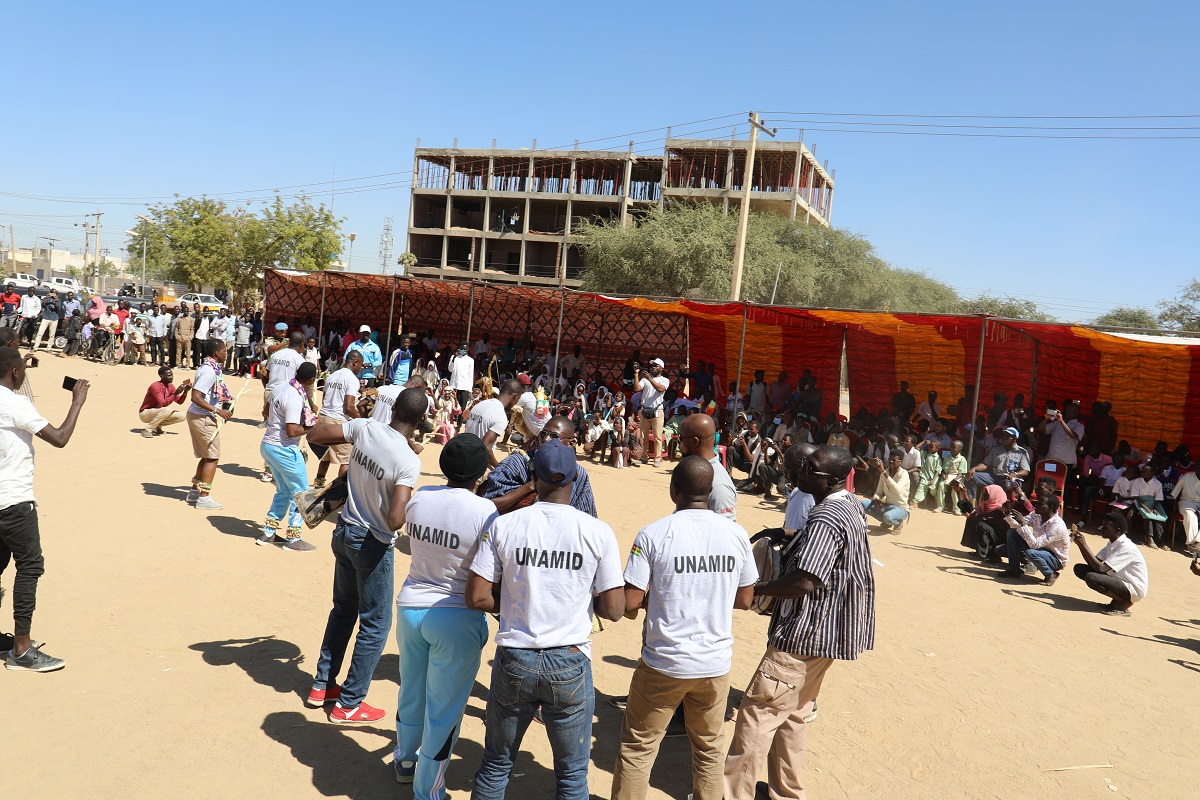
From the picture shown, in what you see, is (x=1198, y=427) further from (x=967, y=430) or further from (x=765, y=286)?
(x=765, y=286)

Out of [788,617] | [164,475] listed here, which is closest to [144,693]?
[788,617]

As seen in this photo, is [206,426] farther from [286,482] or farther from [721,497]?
[721,497]

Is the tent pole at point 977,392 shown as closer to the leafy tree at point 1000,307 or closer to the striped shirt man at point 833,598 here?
the striped shirt man at point 833,598

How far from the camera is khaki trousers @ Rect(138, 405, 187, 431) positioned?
37.0 ft

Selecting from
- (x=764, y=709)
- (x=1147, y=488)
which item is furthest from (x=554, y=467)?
(x=1147, y=488)

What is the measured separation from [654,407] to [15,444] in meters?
11.1

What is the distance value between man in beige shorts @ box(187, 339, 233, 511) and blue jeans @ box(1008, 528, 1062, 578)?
8.27 m

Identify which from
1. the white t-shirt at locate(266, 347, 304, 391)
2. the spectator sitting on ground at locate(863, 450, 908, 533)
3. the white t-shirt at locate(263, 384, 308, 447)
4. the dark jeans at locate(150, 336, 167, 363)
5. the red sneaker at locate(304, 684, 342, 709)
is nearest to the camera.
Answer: the red sneaker at locate(304, 684, 342, 709)

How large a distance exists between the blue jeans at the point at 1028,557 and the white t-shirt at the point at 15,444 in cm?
880

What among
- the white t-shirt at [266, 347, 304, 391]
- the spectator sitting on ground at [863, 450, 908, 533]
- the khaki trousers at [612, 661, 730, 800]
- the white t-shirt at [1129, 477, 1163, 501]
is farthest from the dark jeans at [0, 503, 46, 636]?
the white t-shirt at [1129, 477, 1163, 501]

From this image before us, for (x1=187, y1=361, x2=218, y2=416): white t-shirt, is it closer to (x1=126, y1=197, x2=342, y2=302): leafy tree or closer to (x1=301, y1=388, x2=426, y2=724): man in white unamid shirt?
(x1=301, y1=388, x2=426, y2=724): man in white unamid shirt

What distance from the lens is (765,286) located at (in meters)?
34.8

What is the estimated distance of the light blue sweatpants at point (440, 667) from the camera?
128 inches

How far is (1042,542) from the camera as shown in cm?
888
